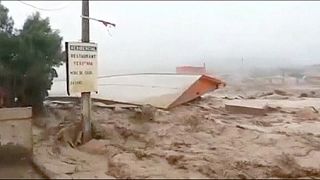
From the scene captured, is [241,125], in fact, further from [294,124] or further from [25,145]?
[25,145]

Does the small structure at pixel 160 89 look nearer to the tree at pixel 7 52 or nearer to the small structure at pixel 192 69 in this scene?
the small structure at pixel 192 69

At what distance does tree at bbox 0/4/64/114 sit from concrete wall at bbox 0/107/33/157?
12.1 ft

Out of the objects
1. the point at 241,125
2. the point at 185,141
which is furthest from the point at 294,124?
the point at 185,141

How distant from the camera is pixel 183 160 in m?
6.83

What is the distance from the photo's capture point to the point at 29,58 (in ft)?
34.1

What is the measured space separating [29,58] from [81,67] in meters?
3.05

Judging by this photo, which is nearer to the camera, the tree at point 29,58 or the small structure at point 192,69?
the tree at point 29,58

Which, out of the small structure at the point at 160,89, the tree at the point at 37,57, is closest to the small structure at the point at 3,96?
the tree at the point at 37,57

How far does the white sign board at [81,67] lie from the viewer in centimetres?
763

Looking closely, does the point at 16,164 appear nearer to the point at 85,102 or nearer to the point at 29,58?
the point at 85,102

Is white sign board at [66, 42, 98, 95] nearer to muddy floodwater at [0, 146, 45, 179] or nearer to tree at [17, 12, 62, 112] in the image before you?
muddy floodwater at [0, 146, 45, 179]

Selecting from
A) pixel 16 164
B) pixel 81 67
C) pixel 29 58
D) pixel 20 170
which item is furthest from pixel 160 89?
pixel 20 170

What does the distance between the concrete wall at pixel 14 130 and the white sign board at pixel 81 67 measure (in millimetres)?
1032

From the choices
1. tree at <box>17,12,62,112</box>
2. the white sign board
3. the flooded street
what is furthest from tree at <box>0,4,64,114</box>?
the flooded street
